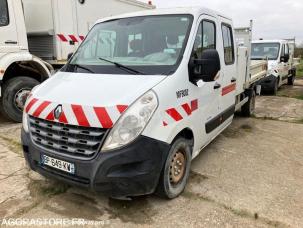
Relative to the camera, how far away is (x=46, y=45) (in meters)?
7.46

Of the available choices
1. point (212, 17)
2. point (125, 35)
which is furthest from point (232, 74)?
point (125, 35)

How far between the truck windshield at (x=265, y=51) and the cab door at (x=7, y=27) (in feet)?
26.9

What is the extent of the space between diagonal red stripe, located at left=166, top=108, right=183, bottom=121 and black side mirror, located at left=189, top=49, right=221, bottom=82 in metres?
0.54

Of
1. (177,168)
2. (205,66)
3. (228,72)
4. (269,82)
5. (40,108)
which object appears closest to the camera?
(40,108)

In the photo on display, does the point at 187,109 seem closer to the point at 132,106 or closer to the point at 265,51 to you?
the point at 132,106

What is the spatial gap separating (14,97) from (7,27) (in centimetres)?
147

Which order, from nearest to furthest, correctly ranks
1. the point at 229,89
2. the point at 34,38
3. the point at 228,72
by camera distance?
the point at 228,72 < the point at 229,89 < the point at 34,38

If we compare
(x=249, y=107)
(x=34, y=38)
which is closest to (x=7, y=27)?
(x=34, y=38)

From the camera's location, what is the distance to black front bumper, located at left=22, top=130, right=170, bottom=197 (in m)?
2.86

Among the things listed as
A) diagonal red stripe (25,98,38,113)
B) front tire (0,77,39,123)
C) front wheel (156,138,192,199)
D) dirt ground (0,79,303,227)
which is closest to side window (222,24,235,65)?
dirt ground (0,79,303,227)

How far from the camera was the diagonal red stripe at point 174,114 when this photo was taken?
320 cm

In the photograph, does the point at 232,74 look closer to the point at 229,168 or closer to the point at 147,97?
the point at 229,168

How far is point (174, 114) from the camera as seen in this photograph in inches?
129

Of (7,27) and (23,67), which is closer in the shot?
(7,27)
